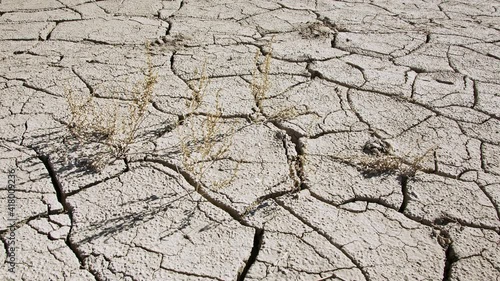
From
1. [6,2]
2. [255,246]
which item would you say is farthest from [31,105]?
[6,2]

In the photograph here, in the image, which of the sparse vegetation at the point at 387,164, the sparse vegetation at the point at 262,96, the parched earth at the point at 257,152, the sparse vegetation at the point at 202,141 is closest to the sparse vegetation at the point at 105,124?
the parched earth at the point at 257,152

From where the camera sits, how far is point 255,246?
196 centimetres

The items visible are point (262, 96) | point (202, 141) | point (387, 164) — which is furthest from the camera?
point (262, 96)

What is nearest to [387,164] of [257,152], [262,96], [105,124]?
[257,152]

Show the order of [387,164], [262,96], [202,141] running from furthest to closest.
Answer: [262,96] → [202,141] → [387,164]

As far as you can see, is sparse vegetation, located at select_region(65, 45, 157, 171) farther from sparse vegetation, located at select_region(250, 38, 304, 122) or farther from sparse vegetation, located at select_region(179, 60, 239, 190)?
sparse vegetation, located at select_region(250, 38, 304, 122)

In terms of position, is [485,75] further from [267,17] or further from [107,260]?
[107,260]

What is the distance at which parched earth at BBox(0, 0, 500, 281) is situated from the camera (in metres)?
1.91

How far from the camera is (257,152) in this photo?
246 cm

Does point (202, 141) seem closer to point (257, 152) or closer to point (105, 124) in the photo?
point (257, 152)

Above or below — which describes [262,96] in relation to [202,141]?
above

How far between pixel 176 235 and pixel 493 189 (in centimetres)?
144

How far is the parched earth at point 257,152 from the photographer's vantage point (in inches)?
75.2

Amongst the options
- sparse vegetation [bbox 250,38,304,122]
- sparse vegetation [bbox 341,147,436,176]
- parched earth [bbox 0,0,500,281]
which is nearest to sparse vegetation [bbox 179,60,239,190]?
parched earth [bbox 0,0,500,281]
